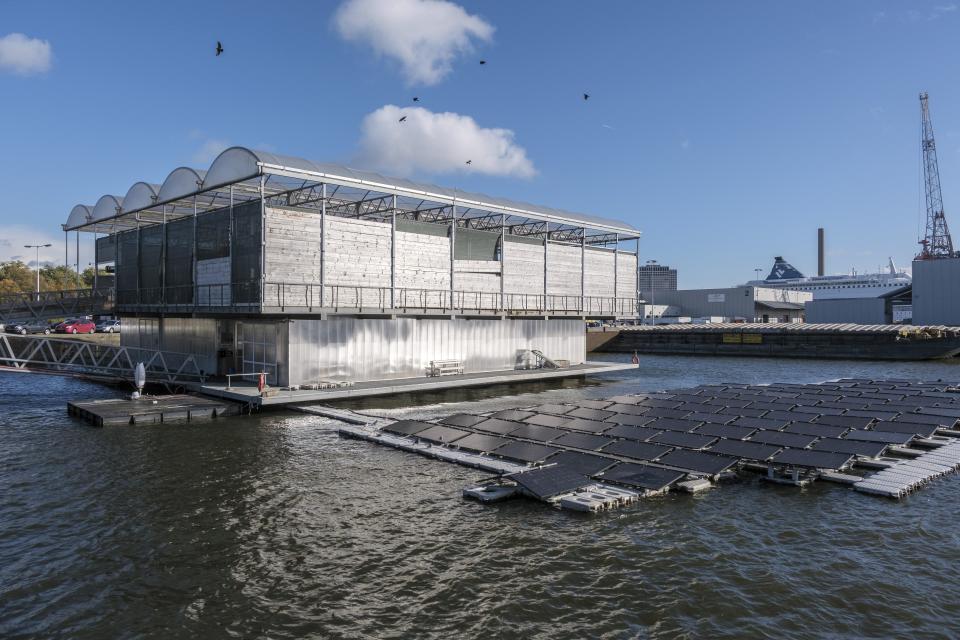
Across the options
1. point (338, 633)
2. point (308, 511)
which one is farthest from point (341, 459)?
→ point (338, 633)

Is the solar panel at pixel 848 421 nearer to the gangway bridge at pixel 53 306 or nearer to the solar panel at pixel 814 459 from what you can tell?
the solar panel at pixel 814 459

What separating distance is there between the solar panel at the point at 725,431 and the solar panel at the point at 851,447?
2.26 metres

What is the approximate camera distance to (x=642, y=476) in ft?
54.1

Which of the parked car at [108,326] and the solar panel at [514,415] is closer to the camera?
the solar panel at [514,415]

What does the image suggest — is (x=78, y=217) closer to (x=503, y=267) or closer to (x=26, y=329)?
(x=26, y=329)

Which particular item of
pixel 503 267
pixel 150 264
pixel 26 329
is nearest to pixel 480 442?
pixel 503 267

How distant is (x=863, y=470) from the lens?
18.6m

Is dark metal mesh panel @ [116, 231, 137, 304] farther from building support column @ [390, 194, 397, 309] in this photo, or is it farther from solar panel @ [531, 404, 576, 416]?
solar panel @ [531, 404, 576, 416]

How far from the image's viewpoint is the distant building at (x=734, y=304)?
12300cm

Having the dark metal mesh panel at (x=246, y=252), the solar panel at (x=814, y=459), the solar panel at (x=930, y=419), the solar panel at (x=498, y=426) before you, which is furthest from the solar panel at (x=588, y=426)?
the dark metal mesh panel at (x=246, y=252)

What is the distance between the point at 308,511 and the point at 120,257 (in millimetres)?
37678

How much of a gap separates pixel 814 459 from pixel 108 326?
7885cm

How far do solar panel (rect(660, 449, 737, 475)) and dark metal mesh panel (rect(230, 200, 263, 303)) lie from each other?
21.0 m

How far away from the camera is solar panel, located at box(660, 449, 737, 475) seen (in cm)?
1709
